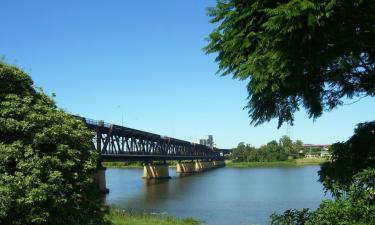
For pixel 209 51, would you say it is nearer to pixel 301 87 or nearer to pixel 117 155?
pixel 301 87

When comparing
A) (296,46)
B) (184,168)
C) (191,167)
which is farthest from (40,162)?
(191,167)

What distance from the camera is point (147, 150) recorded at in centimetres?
12719

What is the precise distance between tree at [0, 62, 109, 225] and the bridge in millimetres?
46980

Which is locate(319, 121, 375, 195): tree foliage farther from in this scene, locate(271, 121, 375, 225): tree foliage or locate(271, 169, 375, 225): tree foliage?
locate(271, 169, 375, 225): tree foliage

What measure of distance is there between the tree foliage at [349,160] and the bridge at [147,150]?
5207cm

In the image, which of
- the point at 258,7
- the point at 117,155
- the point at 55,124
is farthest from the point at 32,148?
the point at 117,155

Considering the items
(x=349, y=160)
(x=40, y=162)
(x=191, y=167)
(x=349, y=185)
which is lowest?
(x=349, y=185)

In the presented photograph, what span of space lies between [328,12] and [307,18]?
0.33 metres

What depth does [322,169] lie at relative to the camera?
10102 millimetres

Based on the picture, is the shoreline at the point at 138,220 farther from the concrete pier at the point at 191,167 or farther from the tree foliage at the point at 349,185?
the concrete pier at the point at 191,167

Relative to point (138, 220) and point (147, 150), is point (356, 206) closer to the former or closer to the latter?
point (138, 220)

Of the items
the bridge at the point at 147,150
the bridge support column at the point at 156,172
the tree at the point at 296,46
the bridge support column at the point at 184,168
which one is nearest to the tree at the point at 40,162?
the tree at the point at 296,46

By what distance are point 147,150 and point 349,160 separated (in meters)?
119

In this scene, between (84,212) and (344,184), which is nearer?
(344,184)
